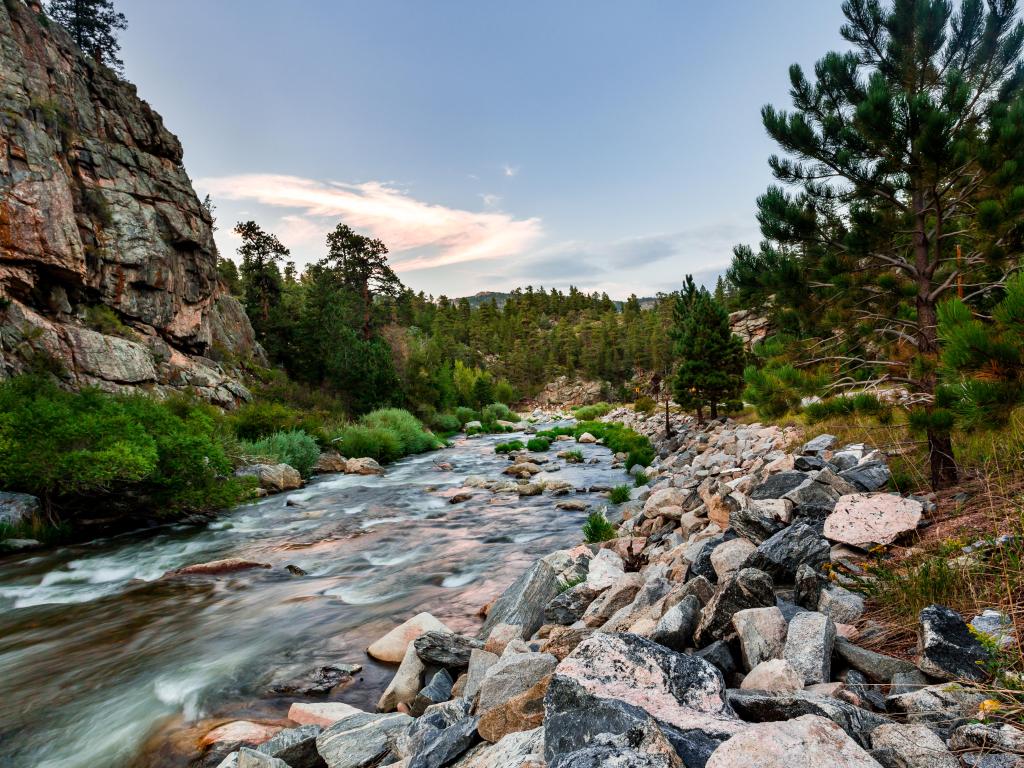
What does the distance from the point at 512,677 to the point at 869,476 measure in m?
4.41

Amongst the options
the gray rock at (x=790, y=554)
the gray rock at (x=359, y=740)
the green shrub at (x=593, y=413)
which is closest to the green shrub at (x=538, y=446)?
the gray rock at (x=790, y=554)

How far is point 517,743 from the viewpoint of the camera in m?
2.13

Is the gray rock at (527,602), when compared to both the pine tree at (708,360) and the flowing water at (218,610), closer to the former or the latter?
the flowing water at (218,610)

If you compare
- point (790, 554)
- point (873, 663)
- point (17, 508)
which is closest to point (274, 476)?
point (17, 508)

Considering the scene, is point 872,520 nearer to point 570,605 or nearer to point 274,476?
point 570,605

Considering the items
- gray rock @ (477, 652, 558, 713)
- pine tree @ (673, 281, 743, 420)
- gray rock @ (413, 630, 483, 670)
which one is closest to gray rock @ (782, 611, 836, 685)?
gray rock @ (477, 652, 558, 713)

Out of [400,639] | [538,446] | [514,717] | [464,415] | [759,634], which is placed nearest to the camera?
[514,717]

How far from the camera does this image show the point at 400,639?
5016mm

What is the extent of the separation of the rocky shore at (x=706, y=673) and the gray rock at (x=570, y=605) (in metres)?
0.01

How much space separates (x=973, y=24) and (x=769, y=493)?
5.39m

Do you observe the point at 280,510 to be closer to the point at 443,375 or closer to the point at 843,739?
the point at 843,739

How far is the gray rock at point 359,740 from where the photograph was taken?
298cm

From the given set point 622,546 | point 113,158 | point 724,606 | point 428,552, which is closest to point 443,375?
point 113,158

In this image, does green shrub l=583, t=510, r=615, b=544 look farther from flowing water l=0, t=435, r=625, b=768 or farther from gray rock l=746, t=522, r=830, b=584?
gray rock l=746, t=522, r=830, b=584
